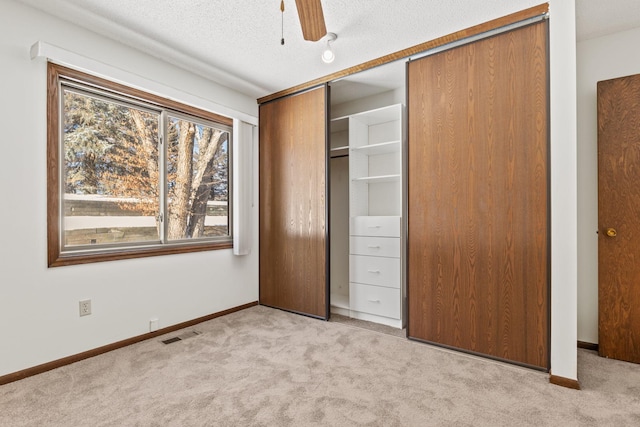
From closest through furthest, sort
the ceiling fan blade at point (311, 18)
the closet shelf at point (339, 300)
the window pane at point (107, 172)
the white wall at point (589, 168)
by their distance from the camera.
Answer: the ceiling fan blade at point (311, 18)
the window pane at point (107, 172)
the white wall at point (589, 168)
the closet shelf at point (339, 300)

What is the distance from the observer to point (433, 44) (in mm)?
2639

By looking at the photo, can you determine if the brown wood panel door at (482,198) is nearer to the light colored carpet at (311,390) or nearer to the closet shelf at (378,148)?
the light colored carpet at (311,390)

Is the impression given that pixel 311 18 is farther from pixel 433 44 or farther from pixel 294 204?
pixel 294 204

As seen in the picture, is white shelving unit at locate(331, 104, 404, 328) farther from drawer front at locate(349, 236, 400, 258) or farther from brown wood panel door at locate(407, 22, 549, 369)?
brown wood panel door at locate(407, 22, 549, 369)

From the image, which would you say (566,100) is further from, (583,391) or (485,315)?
(583,391)

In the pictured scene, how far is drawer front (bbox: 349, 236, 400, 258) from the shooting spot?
10.3 ft

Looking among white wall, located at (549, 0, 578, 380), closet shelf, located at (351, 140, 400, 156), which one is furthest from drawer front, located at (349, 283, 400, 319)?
closet shelf, located at (351, 140, 400, 156)

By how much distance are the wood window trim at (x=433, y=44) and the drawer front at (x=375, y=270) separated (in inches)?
73.3

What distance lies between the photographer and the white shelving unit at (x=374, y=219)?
3.14m

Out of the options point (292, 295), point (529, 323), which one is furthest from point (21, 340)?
point (529, 323)

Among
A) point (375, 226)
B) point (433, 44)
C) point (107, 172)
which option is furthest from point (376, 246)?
point (107, 172)

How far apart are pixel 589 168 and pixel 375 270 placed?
2.01m

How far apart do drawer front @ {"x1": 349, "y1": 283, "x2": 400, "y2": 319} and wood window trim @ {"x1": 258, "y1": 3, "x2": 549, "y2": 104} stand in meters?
2.16

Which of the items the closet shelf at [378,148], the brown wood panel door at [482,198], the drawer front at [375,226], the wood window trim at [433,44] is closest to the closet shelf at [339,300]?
the drawer front at [375,226]
